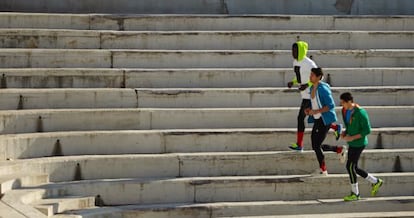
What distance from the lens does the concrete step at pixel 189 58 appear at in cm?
1164

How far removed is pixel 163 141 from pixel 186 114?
0.59 meters

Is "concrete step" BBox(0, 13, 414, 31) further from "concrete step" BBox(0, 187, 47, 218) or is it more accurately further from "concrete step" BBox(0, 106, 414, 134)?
"concrete step" BBox(0, 187, 47, 218)

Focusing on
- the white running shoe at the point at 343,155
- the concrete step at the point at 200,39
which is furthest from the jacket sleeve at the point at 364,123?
the concrete step at the point at 200,39

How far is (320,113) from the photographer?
386 inches

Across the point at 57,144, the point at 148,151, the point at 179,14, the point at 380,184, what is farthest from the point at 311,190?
the point at 179,14

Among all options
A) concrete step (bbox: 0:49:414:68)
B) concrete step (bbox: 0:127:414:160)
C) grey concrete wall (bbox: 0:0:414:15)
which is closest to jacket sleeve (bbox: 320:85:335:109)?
concrete step (bbox: 0:127:414:160)

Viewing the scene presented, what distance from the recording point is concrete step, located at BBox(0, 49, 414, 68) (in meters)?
11.6

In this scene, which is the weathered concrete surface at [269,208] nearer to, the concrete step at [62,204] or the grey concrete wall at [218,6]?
the concrete step at [62,204]

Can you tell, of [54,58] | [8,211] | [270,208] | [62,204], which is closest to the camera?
[8,211]

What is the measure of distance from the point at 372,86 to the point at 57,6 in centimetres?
518

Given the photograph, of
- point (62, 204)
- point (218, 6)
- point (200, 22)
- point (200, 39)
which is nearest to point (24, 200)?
point (62, 204)

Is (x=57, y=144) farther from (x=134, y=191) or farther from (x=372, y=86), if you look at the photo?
(x=372, y=86)

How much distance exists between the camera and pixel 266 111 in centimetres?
1118

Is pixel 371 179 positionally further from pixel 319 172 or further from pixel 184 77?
pixel 184 77
